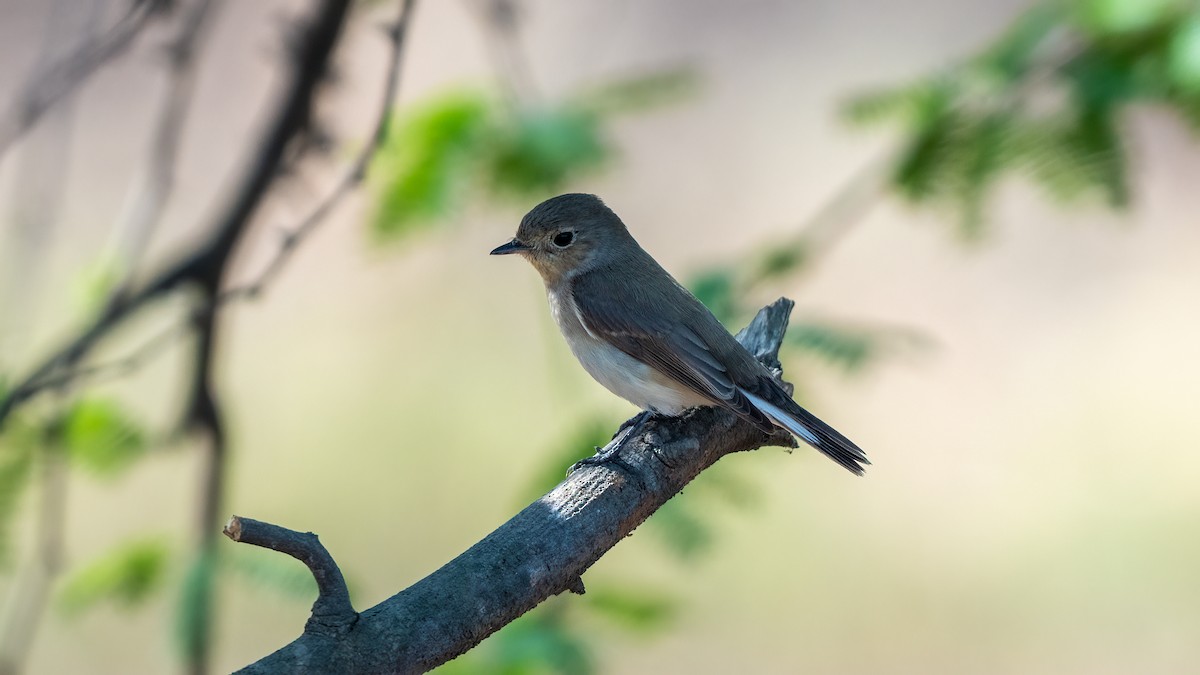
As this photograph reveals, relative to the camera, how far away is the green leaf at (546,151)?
3.56m

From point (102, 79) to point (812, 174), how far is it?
4781 millimetres

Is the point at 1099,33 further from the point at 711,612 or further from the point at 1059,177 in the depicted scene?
the point at 711,612

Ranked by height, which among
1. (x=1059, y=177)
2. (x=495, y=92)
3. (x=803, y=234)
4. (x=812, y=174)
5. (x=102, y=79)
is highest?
(x=102, y=79)

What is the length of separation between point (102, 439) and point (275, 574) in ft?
2.42

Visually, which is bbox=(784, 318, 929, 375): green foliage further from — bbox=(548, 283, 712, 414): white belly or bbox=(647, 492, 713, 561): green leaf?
bbox=(647, 492, 713, 561): green leaf

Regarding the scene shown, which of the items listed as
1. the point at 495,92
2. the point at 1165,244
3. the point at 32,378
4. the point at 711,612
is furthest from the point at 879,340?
the point at 1165,244


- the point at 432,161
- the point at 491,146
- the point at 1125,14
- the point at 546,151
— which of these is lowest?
the point at 1125,14

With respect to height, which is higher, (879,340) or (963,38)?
(963,38)

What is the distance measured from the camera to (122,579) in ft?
13.2

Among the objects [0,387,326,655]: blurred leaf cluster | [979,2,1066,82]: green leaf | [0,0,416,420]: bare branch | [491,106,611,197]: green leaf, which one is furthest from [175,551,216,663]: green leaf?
[979,2,1066,82]: green leaf

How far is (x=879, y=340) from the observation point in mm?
3566

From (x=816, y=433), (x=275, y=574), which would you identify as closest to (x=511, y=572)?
(x=816, y=433)

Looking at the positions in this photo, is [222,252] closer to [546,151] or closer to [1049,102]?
[546,151]

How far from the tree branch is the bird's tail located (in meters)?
0.22
